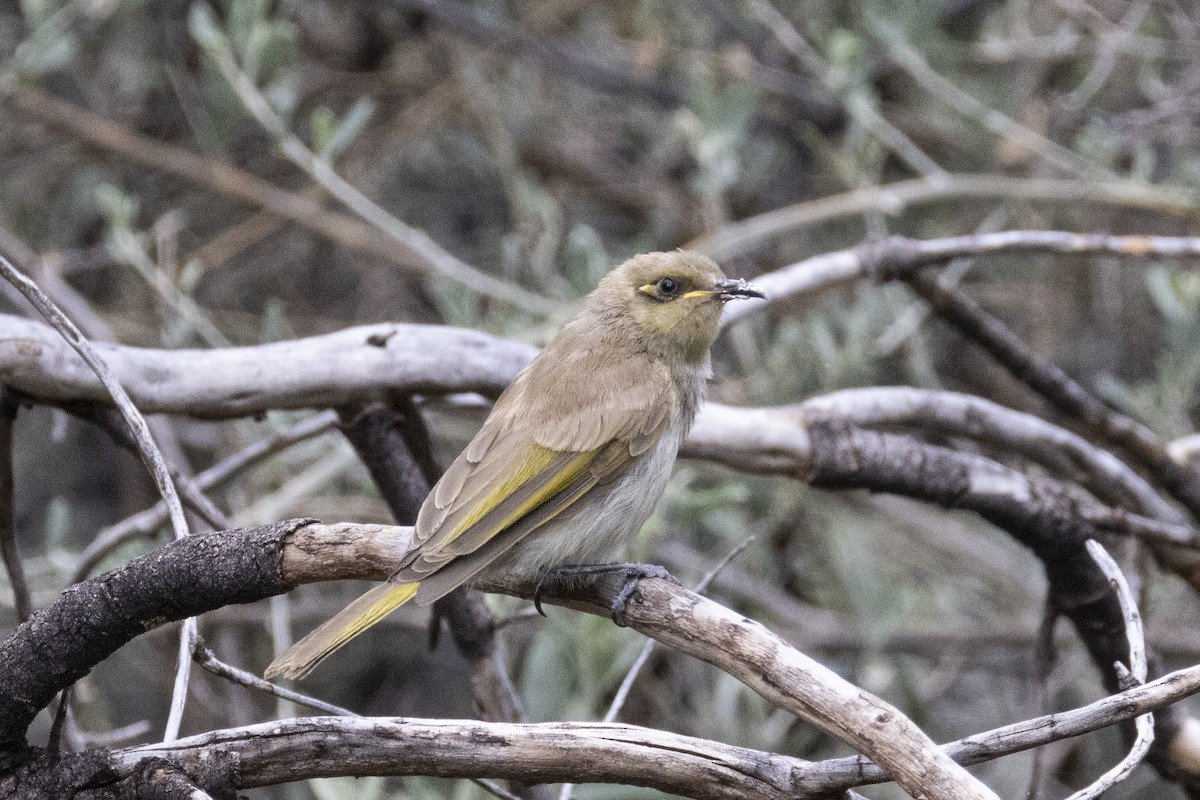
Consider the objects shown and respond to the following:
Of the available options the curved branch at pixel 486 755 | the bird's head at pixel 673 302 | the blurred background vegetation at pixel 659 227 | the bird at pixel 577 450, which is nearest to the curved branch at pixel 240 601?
the curved branch at pixel 486 755

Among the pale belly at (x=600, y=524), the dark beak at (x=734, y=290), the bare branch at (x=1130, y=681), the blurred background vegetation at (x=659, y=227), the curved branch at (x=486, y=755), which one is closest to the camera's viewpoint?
the bare branch at (x=1130, y=681)

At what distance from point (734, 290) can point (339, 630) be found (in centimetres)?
173

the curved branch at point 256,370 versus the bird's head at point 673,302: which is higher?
the bird's head at point 673,302

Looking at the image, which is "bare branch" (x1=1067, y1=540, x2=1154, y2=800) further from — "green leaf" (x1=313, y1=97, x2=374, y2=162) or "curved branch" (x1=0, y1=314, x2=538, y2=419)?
"green leaf" (x1=313, y1=97, x2=374, y2=162)

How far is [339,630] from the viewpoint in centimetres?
268

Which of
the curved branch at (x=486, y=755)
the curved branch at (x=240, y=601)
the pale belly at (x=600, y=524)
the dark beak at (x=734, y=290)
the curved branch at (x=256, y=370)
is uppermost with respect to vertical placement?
the dark beak at (x=734, y=290)

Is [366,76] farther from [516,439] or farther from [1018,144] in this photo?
[516,439]

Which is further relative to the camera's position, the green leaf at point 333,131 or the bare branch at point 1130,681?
the green leaf at point 333,131

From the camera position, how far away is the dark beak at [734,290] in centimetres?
377

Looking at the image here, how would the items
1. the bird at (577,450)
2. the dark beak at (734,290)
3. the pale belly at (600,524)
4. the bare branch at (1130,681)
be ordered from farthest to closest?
the dark beak at (734,290), the pale belly at (600,524), the bird at (577,450), the bare branch at (1130,681)

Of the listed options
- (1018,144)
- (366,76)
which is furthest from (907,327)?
(366,76)

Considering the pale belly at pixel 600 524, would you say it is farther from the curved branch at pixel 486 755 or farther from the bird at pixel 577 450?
the curved branch at pixel 486 755

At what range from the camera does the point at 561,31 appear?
24.1ft

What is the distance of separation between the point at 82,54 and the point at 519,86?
7.74 feet
